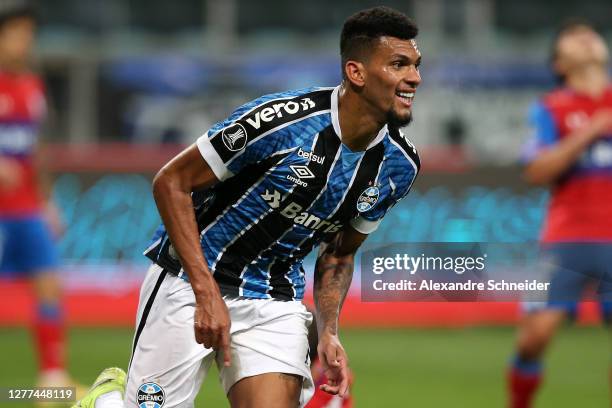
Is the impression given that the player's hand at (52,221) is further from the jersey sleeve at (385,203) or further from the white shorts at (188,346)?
the jersey sleeve at (385,203)

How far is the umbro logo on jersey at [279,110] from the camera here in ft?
13.0

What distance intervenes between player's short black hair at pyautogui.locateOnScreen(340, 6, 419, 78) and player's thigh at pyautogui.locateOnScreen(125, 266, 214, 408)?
40.3 inches

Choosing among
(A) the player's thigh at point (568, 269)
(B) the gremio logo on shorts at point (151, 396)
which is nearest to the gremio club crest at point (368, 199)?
(B) the gremio logo on shorts at point (151, 396)

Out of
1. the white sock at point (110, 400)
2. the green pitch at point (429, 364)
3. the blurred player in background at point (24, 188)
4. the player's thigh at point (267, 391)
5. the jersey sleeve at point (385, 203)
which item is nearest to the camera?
the player's thigh at point (267, 391)

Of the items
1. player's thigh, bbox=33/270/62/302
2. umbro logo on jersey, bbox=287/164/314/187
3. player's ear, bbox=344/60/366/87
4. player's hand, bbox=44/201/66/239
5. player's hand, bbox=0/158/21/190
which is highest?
player's ear, bbox=344/60/366/87

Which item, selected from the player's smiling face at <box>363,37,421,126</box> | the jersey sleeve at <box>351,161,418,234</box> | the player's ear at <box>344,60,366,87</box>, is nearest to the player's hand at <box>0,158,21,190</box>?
the jersey sleeve at <box>351,161,418,234</box>

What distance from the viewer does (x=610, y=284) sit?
673cm

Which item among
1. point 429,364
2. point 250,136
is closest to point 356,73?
point 250,136

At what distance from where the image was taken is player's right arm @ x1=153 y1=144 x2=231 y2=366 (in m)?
3.90

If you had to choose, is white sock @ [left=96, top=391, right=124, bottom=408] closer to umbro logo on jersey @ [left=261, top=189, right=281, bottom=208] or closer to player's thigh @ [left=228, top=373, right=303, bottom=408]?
player's thigh @ [left=228, top=373, right=303, bottom=408]

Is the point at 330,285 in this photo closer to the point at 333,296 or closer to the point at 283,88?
the point at 333,296

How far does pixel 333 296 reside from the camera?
445cm

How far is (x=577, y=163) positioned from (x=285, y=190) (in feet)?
10.4

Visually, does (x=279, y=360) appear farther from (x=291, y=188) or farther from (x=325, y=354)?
(x=291, y=188)
